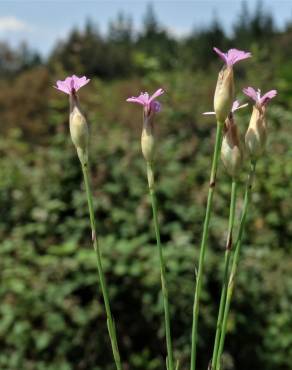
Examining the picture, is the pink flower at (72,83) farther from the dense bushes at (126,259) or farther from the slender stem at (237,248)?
the dense bushes at (126,259)

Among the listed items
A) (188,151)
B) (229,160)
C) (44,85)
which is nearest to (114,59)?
(44,85)

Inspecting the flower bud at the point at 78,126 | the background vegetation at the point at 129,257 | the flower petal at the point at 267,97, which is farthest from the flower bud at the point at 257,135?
the background vegetation at the point at 129,257

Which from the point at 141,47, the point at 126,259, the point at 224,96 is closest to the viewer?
the point at 224,96

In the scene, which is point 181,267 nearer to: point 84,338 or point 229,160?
point 84,338

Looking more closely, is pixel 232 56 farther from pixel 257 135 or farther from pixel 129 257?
pixel 129 257

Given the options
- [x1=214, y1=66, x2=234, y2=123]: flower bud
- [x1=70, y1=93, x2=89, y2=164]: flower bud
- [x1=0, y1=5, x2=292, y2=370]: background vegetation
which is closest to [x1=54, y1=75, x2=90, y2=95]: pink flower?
[x1=70, y1=93, x2=89, y2=164]: flower bud

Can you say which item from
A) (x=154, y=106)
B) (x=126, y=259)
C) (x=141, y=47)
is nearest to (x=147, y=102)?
(x=154, y=106)
